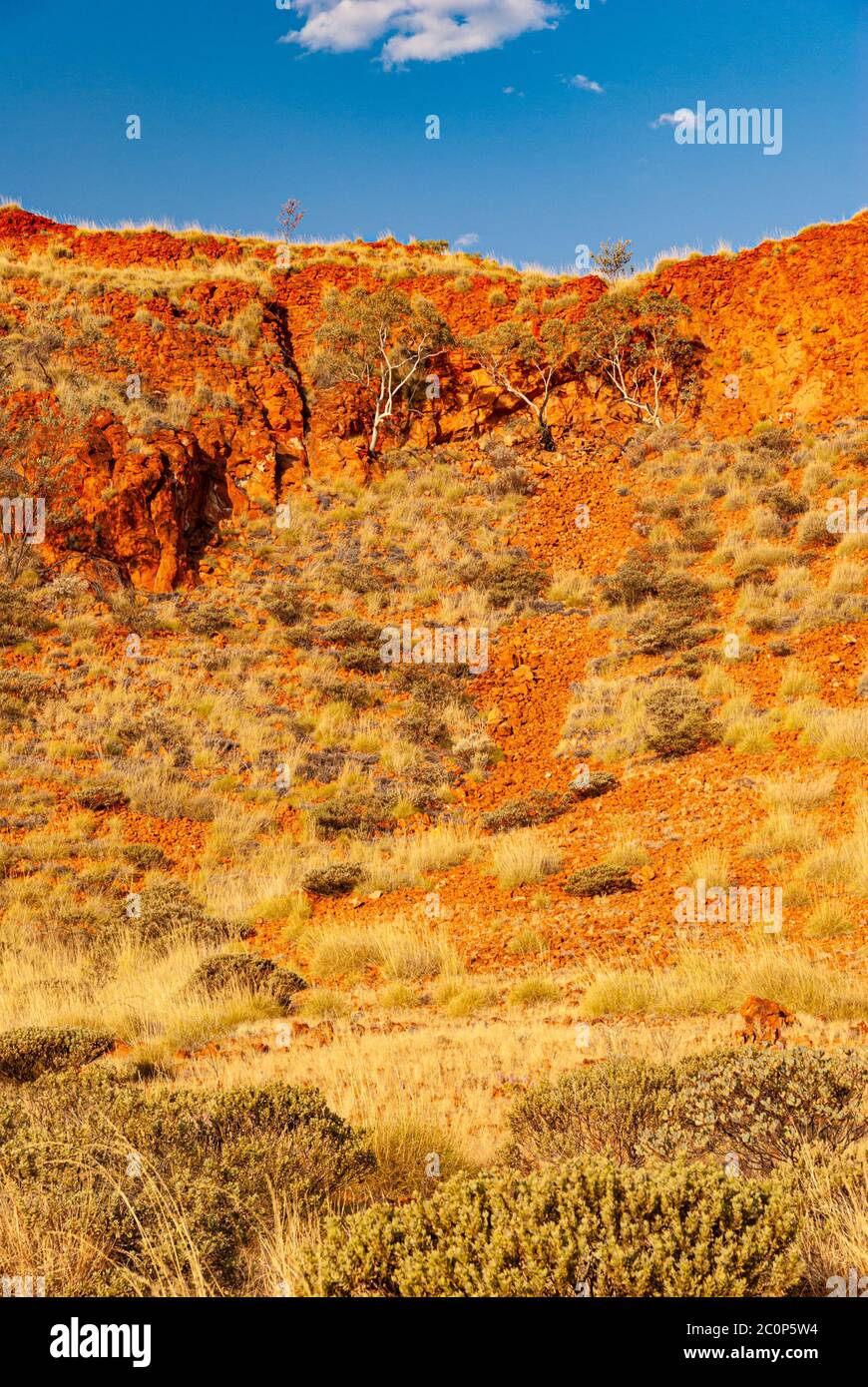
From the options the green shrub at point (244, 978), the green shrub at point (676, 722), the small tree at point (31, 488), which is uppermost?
the small tree at point (31, 488)

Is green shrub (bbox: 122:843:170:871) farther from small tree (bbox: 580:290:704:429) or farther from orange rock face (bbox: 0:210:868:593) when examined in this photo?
small tree (bbox: 580:290:704:429)

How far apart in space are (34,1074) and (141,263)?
1182 inches

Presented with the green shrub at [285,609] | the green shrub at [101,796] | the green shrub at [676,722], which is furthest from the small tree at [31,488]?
the green shrub at [676,722]

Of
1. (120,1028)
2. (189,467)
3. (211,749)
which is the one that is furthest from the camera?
(189,467)

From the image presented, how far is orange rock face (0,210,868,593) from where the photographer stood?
21.6m

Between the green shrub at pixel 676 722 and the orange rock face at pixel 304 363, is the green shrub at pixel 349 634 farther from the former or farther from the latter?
the green shrub at pixel 676 722

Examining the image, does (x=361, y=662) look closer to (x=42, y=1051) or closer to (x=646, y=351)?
(x=42, y=1051)

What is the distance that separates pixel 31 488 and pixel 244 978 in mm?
14750

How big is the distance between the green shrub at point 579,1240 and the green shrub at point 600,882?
259 inches

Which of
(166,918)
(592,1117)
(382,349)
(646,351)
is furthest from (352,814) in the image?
(646,351)

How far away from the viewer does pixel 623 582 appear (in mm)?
18922

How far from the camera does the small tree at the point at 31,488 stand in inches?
741
